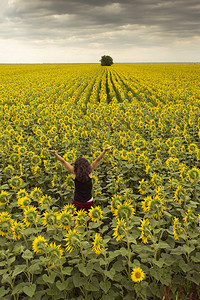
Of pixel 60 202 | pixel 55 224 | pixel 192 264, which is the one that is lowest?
pixel 60 202

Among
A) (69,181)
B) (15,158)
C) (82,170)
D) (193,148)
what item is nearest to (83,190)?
(82,170)

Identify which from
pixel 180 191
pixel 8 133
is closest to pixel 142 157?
pixel 180 191

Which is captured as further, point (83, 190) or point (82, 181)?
point (83, 190)

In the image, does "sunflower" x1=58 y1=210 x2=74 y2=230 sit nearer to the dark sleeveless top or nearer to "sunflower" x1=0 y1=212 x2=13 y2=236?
"sunflower" x1=0 y1=212 x2=13 y2=236

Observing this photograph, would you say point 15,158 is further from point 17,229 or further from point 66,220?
point 66,220

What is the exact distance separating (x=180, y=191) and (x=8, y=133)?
5853 mm

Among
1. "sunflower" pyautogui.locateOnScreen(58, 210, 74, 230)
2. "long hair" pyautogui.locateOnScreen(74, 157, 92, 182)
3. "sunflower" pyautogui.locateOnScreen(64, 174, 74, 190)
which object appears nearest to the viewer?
"sunflower" pyautogui.locateOnScreen(58, 210, 74, 230)

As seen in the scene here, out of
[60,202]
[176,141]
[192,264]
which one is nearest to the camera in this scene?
[192,264]

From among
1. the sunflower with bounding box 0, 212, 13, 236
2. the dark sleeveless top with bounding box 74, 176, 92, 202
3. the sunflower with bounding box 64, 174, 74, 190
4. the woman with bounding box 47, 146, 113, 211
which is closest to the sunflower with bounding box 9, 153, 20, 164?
the sunflower with bounding box 64, 174, 74, 190

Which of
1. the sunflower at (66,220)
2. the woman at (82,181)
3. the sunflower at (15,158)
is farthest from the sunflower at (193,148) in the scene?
the sunflower at (15,158)

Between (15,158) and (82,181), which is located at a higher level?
(82,181)

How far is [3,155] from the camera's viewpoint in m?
6.04

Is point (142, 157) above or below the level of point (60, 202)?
above

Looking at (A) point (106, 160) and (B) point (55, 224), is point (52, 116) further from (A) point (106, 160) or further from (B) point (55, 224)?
(B) point (55, 224)
